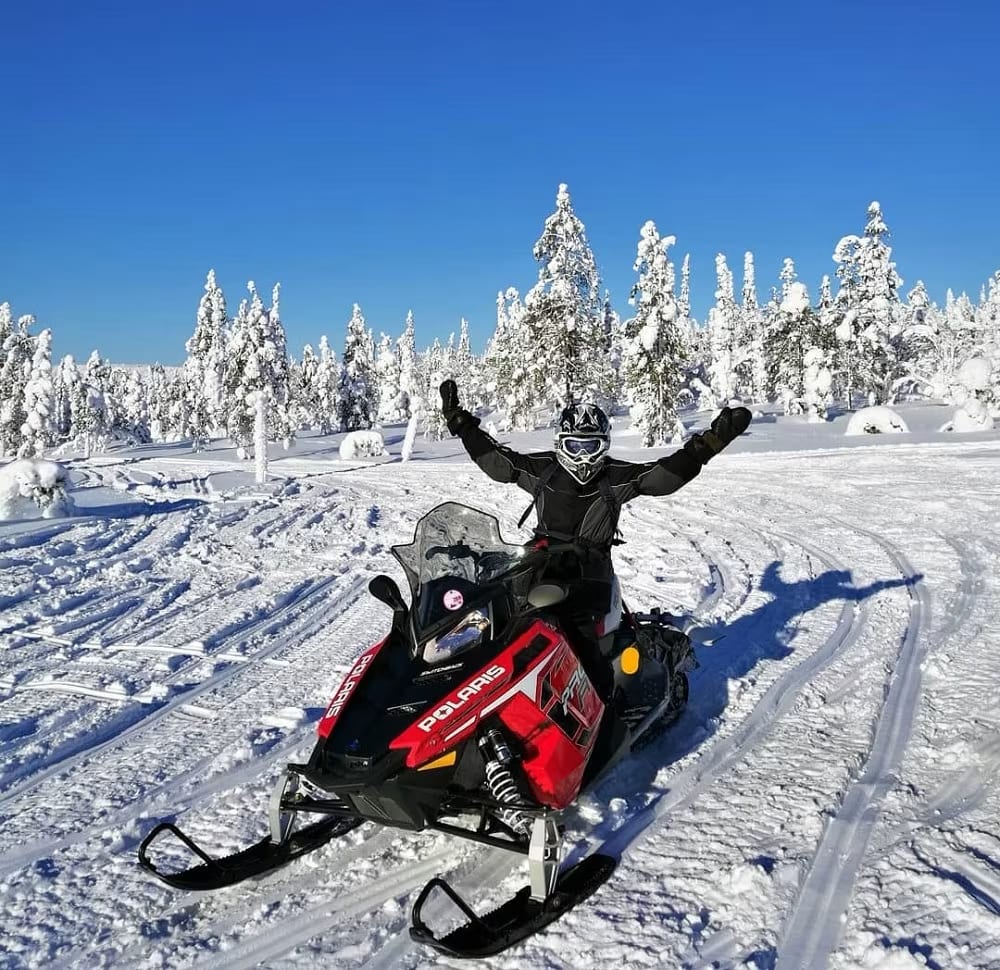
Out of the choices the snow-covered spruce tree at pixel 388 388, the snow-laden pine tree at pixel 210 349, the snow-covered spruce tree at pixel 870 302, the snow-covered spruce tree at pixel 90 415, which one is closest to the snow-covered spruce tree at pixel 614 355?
the snow-covered spruce tree at pixel 870 302

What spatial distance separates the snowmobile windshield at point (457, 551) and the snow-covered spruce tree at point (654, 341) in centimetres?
3362

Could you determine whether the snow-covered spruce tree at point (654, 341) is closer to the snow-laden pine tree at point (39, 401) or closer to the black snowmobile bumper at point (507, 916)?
the black snowmobile bumper at point (507, 916)

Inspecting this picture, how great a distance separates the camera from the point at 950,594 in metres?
8.31

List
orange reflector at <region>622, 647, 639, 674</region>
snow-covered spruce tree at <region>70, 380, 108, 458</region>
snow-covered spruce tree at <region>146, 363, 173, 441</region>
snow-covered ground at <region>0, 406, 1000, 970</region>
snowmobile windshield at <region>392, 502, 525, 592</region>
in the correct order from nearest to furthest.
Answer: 1. snow-covered ground at <region>0, 406, 1000, 970</region>
2. snowmobile windshield at <region>392, 502, 525, 592</region>
3. orange reflector at <region>622, 647, 639, 674</region>
4. snow-covered spruce tree at <region>70, 380, 108, 458</region>
5. snow-covered spruce tree at <region>146, 363, 173, 441</region>

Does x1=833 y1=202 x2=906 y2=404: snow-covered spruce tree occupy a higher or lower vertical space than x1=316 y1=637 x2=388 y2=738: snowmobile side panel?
higher

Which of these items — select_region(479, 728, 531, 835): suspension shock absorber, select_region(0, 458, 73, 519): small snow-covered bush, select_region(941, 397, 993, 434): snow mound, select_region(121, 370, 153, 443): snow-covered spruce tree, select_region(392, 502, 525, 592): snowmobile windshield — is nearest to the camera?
select_region(479, 728, 531, 835): suspension shock absorber

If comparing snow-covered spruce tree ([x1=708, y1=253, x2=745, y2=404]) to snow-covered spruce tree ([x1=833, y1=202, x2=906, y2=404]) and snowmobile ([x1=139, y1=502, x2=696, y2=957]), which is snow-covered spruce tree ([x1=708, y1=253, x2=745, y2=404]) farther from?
snowmobile ([x1=139, y1=502, x2=696, y2=957])

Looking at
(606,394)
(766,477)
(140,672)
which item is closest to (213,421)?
(606,394)

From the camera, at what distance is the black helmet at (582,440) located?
200 inches

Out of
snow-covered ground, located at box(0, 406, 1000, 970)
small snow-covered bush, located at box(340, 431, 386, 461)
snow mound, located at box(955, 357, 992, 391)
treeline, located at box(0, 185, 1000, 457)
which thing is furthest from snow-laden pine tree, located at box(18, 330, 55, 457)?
snow mound, located at box(955, 357, 992, 391)

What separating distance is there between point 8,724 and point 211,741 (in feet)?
4.92

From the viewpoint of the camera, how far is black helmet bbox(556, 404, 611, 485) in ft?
16.7

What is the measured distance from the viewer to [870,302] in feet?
151

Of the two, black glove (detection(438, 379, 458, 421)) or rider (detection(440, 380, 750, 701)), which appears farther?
black glove (detection(438, 379, 458, 421))
